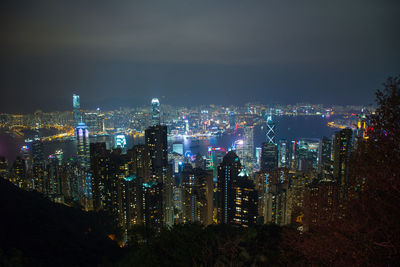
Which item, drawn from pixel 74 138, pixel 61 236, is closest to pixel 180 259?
pixel 61 236

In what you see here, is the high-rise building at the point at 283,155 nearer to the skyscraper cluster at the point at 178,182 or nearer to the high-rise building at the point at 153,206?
the skyscraper cluster at the point at 178,182

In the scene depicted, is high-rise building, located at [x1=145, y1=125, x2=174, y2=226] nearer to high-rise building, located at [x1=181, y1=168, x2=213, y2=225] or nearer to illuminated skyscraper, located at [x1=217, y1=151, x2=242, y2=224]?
high-rise building, located at [x1=181, y1=168, x2=213, y2=225]

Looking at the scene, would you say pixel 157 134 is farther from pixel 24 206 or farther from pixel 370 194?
pixel 370 194

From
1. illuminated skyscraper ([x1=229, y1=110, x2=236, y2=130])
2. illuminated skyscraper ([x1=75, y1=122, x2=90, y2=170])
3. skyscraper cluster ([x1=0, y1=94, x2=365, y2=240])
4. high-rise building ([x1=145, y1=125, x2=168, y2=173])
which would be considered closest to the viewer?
skyscraper cluster ([x1=0, y1=94, x2=365, y2=240])

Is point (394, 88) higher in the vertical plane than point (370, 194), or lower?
higher

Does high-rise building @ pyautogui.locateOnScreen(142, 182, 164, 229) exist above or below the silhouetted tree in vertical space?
below

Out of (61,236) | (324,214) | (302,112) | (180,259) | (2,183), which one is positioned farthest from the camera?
(302,112)

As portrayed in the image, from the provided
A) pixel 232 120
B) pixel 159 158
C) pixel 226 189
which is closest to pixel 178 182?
pixel 159 158

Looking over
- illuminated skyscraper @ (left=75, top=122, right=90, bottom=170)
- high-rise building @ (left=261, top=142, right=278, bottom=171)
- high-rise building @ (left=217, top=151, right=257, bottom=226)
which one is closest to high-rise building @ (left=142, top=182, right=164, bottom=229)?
high-rise building @ (left=217, top=151, right=257, bottom=226)
